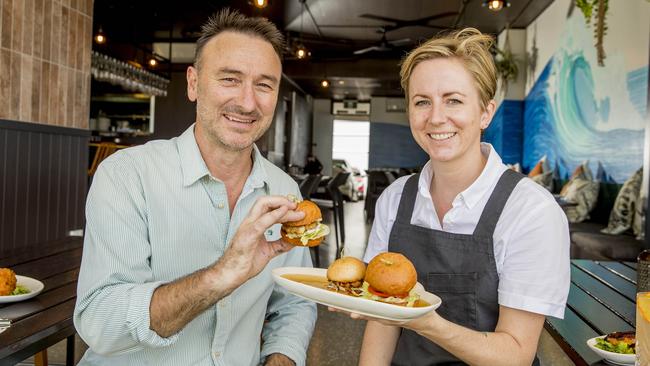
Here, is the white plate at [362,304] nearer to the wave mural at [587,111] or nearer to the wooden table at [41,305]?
the wooden table at [41,305]

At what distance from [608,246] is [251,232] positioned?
4080 mm

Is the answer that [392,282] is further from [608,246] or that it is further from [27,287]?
[608,246]

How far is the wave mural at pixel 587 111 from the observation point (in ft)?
18.9

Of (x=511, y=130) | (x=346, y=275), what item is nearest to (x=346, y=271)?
(x=346, y=275)

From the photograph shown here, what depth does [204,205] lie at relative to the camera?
1.58 metres

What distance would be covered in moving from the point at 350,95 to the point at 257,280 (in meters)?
18.8

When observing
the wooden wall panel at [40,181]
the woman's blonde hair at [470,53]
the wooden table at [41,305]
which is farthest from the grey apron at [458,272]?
the wooden wall panel at [40,181]

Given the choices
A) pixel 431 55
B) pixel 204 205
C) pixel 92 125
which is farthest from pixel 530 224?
pixel 92 125

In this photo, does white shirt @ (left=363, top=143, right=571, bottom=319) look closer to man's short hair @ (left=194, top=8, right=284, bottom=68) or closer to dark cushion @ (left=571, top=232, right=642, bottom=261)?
man's short hair @ (left=194, top=8, right=284, bottom=68)

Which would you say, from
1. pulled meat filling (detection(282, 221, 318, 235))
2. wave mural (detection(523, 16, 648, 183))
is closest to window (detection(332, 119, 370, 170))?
wave mural (detection(523, 16, 648, 183))

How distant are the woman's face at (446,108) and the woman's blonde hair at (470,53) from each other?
0.05 ft

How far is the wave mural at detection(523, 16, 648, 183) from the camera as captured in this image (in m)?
5.77

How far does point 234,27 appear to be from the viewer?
5.68ft

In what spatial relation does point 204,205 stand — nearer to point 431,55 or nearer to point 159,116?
point 431,55
